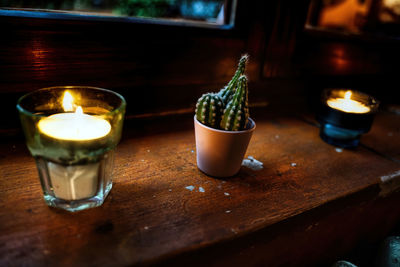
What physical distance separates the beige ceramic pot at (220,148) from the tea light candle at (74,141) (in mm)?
210

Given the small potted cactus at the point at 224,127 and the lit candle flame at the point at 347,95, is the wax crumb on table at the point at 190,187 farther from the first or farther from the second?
the lit candle flame at the point at 347,95

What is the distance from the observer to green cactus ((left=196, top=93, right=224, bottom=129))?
0.60m

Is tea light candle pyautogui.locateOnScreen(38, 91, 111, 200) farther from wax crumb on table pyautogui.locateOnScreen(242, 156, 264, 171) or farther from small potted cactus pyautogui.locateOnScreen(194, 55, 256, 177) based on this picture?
wax crumb on table pyautogui.locateOnScreen(242, 156, 264, 171)

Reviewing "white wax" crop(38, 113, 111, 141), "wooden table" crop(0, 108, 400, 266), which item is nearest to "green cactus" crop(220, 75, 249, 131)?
"wooden table" crop(0, 108, 400, 266)

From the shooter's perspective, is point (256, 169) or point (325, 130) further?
point (325, 130)

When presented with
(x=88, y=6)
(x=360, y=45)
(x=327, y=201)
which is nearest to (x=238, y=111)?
(x=327, y=201)

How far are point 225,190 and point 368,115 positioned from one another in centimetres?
50

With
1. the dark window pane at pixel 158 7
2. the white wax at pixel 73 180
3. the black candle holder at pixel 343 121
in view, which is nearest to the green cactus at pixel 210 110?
the white wax at pixel 73 180

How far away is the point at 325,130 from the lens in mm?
903

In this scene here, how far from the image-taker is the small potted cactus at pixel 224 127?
0.59m

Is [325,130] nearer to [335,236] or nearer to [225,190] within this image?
[335,236]

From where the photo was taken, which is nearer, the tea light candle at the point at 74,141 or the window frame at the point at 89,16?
the tea light candle at the point at 74,141

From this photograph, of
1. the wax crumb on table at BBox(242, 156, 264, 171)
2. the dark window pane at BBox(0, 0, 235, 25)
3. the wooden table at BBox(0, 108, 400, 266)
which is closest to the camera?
the wooden table at BBox(0, 108, 400, 266)

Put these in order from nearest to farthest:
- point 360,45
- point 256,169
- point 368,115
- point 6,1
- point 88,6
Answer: point 256,169, point 368,115, point 360,45, point 6,1, point 88,6
